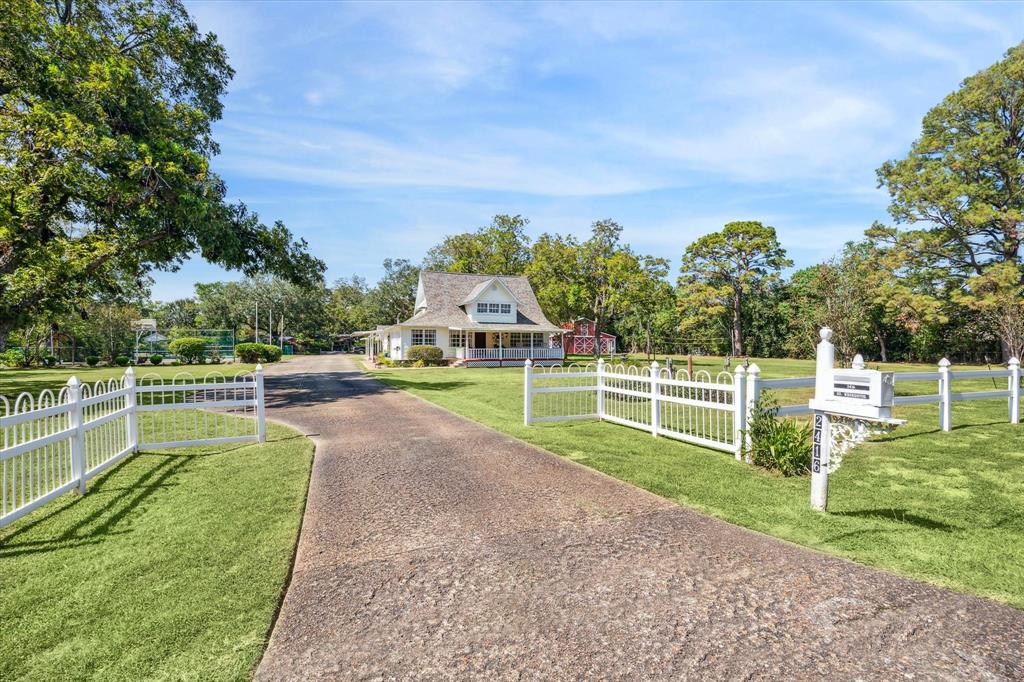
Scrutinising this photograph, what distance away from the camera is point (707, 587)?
3.67 meters

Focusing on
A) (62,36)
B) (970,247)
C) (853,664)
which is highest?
(62,36)

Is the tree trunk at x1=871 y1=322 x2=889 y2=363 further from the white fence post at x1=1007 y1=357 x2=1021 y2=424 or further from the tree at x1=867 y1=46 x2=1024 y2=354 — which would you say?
the white fence post at x1=1007 y1=357 x2=1021 y2=424

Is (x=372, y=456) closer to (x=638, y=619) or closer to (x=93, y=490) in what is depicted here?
(x=93, y=490)

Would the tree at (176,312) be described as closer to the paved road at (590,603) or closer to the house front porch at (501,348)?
the house front porch at (501,348)

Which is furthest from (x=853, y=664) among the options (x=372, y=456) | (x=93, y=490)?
(x=93, y=490)

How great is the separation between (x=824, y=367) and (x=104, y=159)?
55.7 feet

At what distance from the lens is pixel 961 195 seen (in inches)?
1177

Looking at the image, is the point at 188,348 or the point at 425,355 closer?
the point at 425,355

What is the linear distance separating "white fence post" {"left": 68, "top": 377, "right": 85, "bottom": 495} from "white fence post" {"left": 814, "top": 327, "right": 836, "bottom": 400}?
8.21m

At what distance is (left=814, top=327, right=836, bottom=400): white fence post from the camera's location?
5.10 m

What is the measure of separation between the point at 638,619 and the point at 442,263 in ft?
204

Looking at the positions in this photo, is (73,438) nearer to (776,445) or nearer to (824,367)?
(824,367)

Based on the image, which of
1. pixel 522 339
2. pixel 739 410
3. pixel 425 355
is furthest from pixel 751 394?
pixel 522 339

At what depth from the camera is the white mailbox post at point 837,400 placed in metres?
4.59
